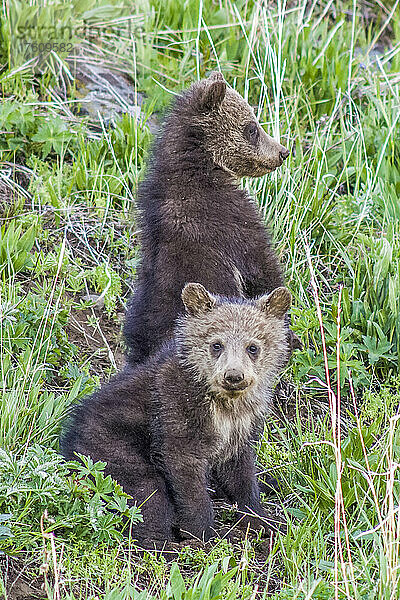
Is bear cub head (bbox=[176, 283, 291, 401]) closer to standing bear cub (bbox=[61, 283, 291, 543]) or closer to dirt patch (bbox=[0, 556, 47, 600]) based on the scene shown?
standing bear cub (bbox=[61, 283, 291, 543])

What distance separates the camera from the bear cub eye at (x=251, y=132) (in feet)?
20.1

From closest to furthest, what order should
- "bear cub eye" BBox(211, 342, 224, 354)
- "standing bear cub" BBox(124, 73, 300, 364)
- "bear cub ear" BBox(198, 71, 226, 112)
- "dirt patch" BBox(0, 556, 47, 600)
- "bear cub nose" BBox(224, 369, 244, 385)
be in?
"dirt patch" BBox(0, 556, 47, 600) < "bear cub nose" BBox(224, 369, 244, 385) < "bear cub eye" BBox(211, 342, 224, 354) < "standing bear cub" BBox(124, 73, 300, 364) < "bear cub ear" BBox(198, 71, 226, 112)

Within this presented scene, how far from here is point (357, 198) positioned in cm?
754

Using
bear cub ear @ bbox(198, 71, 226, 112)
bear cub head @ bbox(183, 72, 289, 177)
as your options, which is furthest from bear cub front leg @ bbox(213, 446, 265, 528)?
bear cub ear @ bbox(198, 71, 226, 112)

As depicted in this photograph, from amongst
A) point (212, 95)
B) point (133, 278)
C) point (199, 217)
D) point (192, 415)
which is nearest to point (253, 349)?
point (192, 415)

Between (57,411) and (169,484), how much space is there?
973mm

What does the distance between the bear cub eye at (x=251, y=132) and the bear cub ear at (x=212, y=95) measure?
0.28m

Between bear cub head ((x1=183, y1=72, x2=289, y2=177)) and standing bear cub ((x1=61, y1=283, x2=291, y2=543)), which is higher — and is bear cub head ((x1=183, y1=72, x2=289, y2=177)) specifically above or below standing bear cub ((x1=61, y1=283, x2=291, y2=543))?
above

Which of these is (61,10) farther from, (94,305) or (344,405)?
(344,405)

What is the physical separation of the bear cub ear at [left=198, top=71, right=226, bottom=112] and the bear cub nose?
7.02 ft

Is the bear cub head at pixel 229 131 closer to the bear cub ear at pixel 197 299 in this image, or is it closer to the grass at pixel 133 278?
the grass at pixel 133 278

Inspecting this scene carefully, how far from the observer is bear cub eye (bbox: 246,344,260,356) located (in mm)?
4845

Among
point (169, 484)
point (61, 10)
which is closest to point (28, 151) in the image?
point (61, 10)

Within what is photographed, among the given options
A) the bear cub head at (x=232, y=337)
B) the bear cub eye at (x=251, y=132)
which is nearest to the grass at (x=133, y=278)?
the bear cub head at (x=232, y=337)
